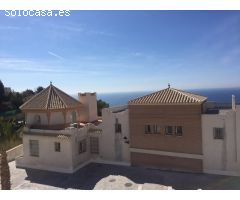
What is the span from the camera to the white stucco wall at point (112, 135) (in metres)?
19.5

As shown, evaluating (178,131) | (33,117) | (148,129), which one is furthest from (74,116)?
(178,131)

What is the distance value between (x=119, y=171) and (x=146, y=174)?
72.8 inches

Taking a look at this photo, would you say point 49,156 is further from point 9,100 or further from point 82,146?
point 9,100

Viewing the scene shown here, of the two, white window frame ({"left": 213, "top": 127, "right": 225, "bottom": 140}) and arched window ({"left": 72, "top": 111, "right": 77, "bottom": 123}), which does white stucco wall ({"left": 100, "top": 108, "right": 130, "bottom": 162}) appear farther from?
white window frame ({"left": 213, "top": 127, "right": 225, "bottom": 140})

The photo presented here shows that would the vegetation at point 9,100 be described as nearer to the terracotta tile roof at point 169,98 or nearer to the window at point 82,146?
the window at point 82,146

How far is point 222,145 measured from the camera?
16.8m

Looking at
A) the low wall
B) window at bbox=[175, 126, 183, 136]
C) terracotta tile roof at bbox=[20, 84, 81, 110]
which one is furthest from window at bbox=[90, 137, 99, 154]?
the low wall

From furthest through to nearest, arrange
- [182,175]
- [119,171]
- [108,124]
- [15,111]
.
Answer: [15,111] → [108,124] → [119,171] → [182,175]

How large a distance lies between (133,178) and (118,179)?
899 millimetres

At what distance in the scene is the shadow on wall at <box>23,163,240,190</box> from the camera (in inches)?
623

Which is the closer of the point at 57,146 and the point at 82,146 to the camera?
the point at 57,146
